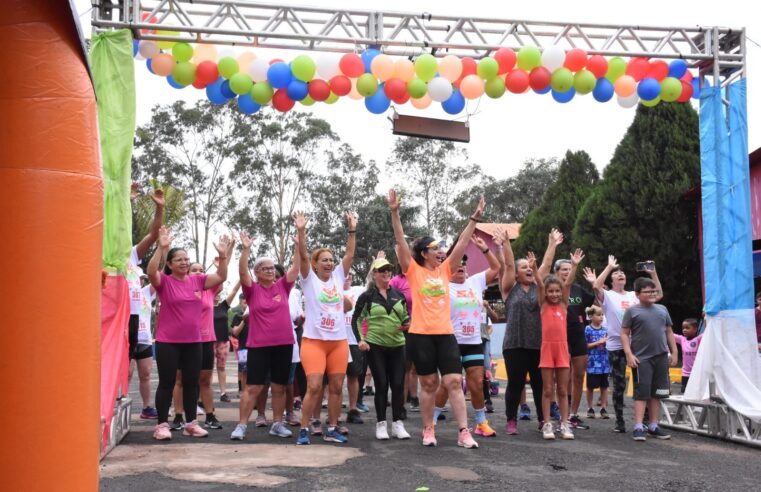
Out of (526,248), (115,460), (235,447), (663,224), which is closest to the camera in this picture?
(115,460)

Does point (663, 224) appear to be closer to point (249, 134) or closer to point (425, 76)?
point (425, 76)

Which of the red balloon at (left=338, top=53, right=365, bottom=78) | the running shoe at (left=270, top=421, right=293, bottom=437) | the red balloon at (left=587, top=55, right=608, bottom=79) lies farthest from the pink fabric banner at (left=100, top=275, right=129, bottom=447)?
the red balloon at (left=587, top=55, right=608, bottom=79)

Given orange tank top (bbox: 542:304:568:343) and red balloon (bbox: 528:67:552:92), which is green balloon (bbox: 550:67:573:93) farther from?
orange tank top (bbox: 542:304:568:343)

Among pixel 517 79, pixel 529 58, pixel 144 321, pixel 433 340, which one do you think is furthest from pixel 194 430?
pixel 529 58

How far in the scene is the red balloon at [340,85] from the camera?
29.1ft

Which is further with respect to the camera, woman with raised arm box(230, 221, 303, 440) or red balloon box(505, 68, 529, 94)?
red balloon box(505, 68, 529, 94)

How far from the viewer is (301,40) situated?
8.70 m

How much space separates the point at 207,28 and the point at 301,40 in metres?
1.01

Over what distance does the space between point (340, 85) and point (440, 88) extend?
1.14m

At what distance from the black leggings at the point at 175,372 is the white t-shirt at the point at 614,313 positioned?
4.47 metres

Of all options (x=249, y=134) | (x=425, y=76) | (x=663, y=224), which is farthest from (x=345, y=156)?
(x=425, y=76)

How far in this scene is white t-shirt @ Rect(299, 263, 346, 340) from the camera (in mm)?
7320

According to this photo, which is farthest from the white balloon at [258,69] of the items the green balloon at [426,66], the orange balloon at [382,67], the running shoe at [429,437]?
the running shoe at [429,437]

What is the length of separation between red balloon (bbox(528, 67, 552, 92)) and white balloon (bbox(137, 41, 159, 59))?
4.16m
